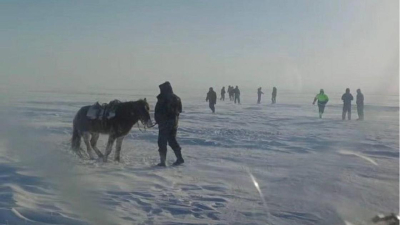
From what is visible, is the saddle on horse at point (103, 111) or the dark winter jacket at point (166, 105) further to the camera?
the saddle on horse at point (103, 111)

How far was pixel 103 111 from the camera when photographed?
31.2 feet

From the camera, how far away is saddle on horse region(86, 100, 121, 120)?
9.42m

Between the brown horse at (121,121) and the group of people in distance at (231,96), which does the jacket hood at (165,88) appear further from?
the group of people in distance at (231,96)

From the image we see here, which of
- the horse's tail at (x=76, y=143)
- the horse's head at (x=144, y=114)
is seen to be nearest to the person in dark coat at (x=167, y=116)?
the horse's head at (x=144, y=114)

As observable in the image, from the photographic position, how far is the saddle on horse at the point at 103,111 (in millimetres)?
9419

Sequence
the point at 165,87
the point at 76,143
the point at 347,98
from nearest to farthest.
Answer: the point at 165,87, the point at 76,143, the point at 347,98

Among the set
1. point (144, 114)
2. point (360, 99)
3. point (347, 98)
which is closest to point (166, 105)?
point (144, 114)

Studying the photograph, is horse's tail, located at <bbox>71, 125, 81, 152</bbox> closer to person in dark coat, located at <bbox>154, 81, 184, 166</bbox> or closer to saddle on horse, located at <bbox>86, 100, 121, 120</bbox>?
saddle on horse, located at <bbox>86, 100, 121, 120</bbox>

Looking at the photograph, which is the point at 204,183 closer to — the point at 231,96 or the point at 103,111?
the point at 103,111

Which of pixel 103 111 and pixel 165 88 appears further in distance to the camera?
pixel 103 111

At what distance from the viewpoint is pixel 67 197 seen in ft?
19.6

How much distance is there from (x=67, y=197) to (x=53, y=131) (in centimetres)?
912


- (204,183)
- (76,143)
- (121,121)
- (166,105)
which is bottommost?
(204,183)

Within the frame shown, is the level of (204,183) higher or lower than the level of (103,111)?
lower
